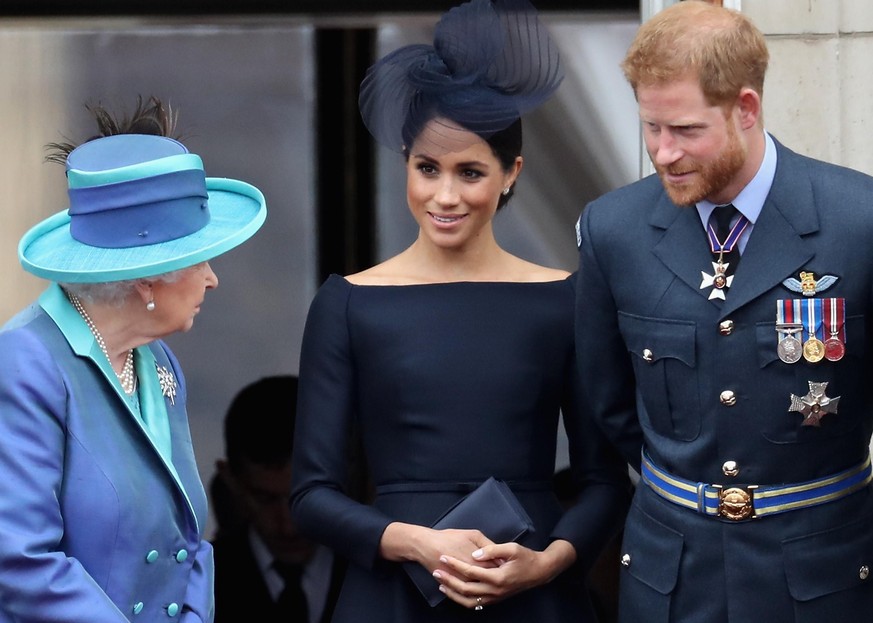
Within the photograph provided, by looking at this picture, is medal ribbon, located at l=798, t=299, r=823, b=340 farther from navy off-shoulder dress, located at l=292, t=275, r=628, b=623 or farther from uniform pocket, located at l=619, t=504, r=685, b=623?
navy off-shoulder dress, located at l=292, t=275, r=628, b=623

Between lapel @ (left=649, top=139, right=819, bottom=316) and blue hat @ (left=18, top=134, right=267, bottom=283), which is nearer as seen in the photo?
blue hat @ (left=18, top=134, right=267, bottom=283)

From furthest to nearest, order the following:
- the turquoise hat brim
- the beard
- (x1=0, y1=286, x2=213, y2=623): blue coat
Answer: the beard
the turquoise hat brim
(x1=0, y1=286, x2=213, y2=623): blue coat

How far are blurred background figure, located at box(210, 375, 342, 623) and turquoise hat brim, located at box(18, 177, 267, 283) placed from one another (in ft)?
7.55

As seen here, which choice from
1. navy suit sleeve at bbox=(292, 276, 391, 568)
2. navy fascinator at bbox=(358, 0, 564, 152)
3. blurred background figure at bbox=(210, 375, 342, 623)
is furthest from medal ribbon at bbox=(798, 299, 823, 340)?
blurred background figure at bbox=(210, 375, 342, 623)

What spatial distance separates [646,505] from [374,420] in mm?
655

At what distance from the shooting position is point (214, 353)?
5375 millimetres

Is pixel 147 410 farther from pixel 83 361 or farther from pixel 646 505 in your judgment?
pixel 646 505

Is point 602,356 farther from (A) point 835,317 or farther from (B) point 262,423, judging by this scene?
(B) point 262,423

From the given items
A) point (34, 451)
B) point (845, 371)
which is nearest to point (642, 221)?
point (845, 371)

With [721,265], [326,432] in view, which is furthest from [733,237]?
[326,432]

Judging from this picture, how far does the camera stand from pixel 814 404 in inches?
115

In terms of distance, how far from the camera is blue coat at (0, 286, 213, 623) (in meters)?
2.62

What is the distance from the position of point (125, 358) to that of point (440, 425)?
784mm

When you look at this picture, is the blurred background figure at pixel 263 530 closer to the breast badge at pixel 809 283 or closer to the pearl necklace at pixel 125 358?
the pearl necklace at pixel 125 358
